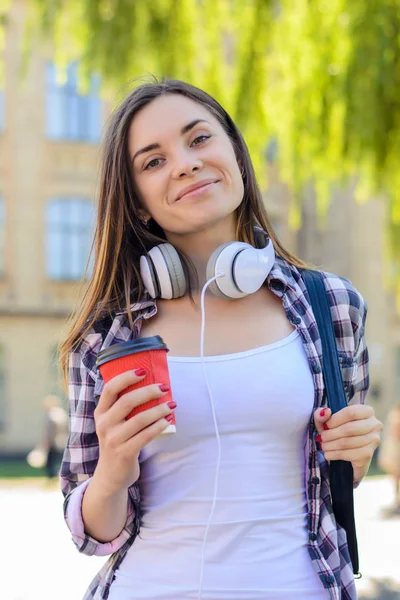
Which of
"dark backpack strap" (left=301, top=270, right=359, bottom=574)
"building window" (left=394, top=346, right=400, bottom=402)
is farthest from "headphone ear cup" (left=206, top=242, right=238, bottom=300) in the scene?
"building window" (left=394, top=346, right=400, bottom=402)

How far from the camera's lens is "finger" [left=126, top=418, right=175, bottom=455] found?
5.32ft

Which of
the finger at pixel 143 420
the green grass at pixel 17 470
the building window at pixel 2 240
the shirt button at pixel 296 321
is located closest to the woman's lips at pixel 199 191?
the shirt button at pixel 296 321

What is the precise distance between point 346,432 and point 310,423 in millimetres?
96

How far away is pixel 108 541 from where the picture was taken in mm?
1900

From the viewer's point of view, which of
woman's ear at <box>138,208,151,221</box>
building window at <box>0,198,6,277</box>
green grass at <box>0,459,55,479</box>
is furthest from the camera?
building window at <box>0,198,6,277</box>

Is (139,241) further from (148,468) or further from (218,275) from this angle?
(148,468)

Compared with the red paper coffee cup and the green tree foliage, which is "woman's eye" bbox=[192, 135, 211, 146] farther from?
the green tree foliage

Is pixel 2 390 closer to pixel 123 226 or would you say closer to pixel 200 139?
pixel 123 226

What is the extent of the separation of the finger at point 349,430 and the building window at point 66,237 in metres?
23.0

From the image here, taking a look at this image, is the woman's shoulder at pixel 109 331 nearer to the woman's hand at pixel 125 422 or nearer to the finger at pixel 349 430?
the woman's hand at pixel 125 422

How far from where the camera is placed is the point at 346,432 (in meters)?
1.85

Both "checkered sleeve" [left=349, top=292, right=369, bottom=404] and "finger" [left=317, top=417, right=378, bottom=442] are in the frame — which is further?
"checkered sleeve" [left=349, top=292, right=369, bottom=404]

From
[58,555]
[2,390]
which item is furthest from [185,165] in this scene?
[2,390]

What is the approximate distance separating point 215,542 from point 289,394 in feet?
1.13
